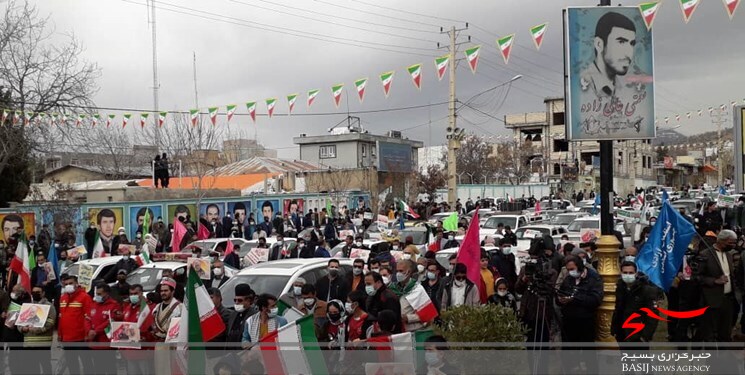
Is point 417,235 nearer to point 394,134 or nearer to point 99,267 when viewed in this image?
point 99,267

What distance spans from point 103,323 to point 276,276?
9.06 feet

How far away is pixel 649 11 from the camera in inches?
423

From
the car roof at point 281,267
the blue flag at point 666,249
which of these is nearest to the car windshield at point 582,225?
the car roof at point 281,267

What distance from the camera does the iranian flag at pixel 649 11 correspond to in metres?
10.0

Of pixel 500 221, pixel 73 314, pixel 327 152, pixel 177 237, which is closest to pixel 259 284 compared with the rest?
pixel 73 314

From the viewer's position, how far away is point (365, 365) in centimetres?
690

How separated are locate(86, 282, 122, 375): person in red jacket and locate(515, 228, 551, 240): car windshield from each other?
13.2 meters

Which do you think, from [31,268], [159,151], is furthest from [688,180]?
[31,268]

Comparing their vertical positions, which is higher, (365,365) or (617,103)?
(617,103)

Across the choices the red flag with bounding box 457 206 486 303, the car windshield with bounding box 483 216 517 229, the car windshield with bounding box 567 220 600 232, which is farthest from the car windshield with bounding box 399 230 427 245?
the red flag with bounding box 457 206 486 303

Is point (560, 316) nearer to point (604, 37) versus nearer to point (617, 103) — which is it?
point (617, 103)

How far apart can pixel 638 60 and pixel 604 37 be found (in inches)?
21.2

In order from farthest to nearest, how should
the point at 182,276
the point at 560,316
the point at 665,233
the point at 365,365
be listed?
the point at 182,276, the point at 665,233, the point at 560,316, the point at 365,365

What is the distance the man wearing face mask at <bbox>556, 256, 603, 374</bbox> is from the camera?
29.4ft
